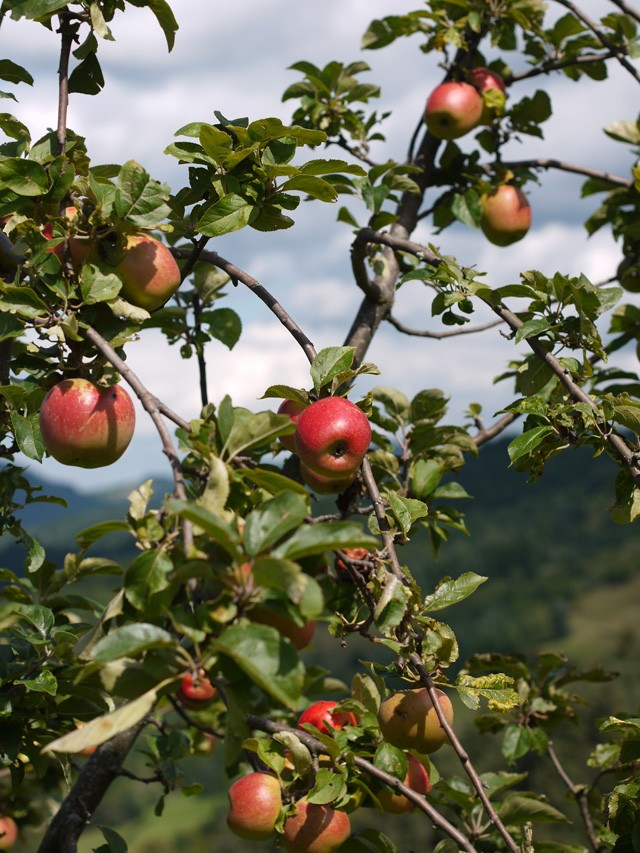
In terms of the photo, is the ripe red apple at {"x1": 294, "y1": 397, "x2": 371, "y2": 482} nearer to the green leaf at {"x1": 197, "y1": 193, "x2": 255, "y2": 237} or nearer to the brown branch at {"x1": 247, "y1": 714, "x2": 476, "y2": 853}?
the green leaf at {"x1": 197, "y1": 193, "x2": 255, "y2": 237}

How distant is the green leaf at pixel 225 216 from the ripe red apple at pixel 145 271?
105 millimetres

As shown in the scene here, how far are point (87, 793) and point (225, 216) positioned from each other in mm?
1633

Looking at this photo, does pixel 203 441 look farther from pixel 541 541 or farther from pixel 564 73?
pixel 541 541

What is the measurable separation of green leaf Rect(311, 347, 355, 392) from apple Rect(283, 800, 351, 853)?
94 cm

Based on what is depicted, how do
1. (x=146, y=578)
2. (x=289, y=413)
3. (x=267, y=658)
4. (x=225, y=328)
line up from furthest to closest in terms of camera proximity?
(x=225, y=328) < (x=289, y=413) < (x=146, y=578) < (x=267, y=658)

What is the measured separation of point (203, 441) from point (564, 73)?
9.21 feet

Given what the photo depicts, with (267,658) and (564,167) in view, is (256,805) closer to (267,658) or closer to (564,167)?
(267,658)

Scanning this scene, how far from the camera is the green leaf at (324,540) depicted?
3.63 feet

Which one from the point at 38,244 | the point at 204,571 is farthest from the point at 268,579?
the point at 38,244

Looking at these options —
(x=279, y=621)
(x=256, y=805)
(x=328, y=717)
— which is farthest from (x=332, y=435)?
(x=328, y=717)

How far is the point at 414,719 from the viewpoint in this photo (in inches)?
71.7

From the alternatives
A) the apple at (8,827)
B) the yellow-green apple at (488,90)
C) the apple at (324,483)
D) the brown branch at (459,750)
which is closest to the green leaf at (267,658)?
the brown branch at (459,750)

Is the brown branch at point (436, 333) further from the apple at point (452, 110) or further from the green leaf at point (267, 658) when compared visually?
the green leaf at point (267, 658)

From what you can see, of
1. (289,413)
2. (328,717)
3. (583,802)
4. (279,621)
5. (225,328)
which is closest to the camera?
(279,621)
